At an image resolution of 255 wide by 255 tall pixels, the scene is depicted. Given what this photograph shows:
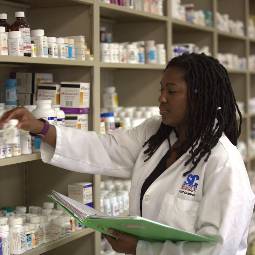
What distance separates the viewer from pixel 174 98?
1.98 m

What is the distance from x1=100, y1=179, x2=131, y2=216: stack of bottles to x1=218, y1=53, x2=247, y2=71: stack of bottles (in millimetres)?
1528

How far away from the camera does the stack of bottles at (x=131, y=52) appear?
2.63 metres

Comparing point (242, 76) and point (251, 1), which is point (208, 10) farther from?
point (251, 1)

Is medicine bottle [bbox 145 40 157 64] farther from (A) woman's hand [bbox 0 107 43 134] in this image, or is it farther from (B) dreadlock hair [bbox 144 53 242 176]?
(A) woman's hand [bbox 0 107 43 134]

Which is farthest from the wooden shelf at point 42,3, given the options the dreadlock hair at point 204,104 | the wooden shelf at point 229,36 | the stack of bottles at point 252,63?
the stack of bottles at point 252,63

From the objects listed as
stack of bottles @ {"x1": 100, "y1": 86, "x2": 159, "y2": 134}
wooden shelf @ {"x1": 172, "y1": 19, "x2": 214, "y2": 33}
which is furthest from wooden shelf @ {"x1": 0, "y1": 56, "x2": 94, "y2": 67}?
wooden shelf @ {"x1": 172, "y1": 19, "x2": 214, "y2": 33}

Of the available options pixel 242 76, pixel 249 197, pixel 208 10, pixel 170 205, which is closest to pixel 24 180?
pixel 170 205

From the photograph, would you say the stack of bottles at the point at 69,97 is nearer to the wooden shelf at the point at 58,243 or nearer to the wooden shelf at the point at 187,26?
the wooden shelf at the point at 58,243

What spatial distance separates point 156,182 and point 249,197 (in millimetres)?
350

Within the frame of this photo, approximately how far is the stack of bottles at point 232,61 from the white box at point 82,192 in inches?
77.3

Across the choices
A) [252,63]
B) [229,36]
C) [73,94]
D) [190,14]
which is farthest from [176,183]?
[252,63]

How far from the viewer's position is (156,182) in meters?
2.01

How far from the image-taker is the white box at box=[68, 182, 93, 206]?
2406mm

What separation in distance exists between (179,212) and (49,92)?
0.81 metres
